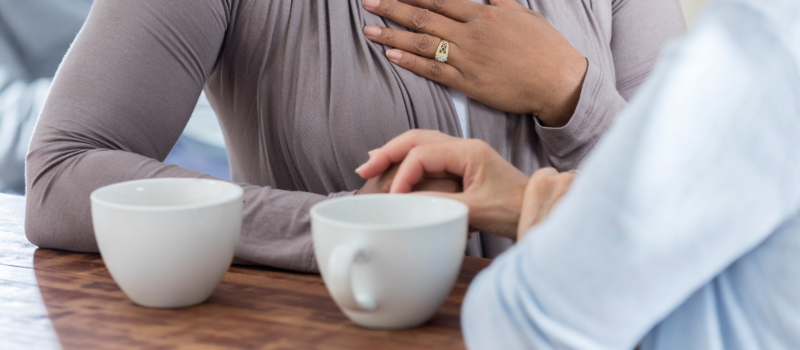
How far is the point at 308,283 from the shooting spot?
495 millimetres

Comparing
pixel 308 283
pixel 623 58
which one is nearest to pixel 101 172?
pixel 308 283

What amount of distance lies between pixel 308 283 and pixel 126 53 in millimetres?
362

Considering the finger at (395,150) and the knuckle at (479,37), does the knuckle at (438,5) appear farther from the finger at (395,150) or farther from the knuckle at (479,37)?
the finger at (395,150)

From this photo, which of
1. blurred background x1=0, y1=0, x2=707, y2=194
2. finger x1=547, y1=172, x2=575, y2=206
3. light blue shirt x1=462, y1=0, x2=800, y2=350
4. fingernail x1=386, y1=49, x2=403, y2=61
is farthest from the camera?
blurred background x1=0, y1=0, x2=707, y2=194

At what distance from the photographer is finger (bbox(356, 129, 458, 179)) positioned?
530 millimetres

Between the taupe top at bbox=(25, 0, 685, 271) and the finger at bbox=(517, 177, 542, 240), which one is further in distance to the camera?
the taupe top at bbox=(25, 0, 685, 271)

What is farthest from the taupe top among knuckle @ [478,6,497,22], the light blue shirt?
the light blue shirt

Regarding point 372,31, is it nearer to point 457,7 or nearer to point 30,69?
point 457,7

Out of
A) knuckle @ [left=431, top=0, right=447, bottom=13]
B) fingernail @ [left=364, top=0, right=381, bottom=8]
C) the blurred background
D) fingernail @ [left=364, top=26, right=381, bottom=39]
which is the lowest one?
the blurred background

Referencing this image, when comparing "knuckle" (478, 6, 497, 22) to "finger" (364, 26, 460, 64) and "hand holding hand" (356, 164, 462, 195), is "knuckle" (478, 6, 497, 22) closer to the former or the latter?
"finger" (364, 26, 460, 64)

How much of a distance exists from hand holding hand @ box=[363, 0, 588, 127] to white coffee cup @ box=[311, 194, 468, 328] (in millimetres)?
412

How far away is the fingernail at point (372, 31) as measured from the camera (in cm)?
79

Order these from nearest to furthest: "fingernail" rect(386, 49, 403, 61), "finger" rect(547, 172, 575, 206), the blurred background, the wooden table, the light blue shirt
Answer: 1. the light blue shirt
2. the wooden table
3. "finger" rect(547, 172, 575, 206)
4. "fingernail" rect(386, 49, 403, 61)
5. the blurred background

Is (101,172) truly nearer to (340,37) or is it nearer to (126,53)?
(126,53)
